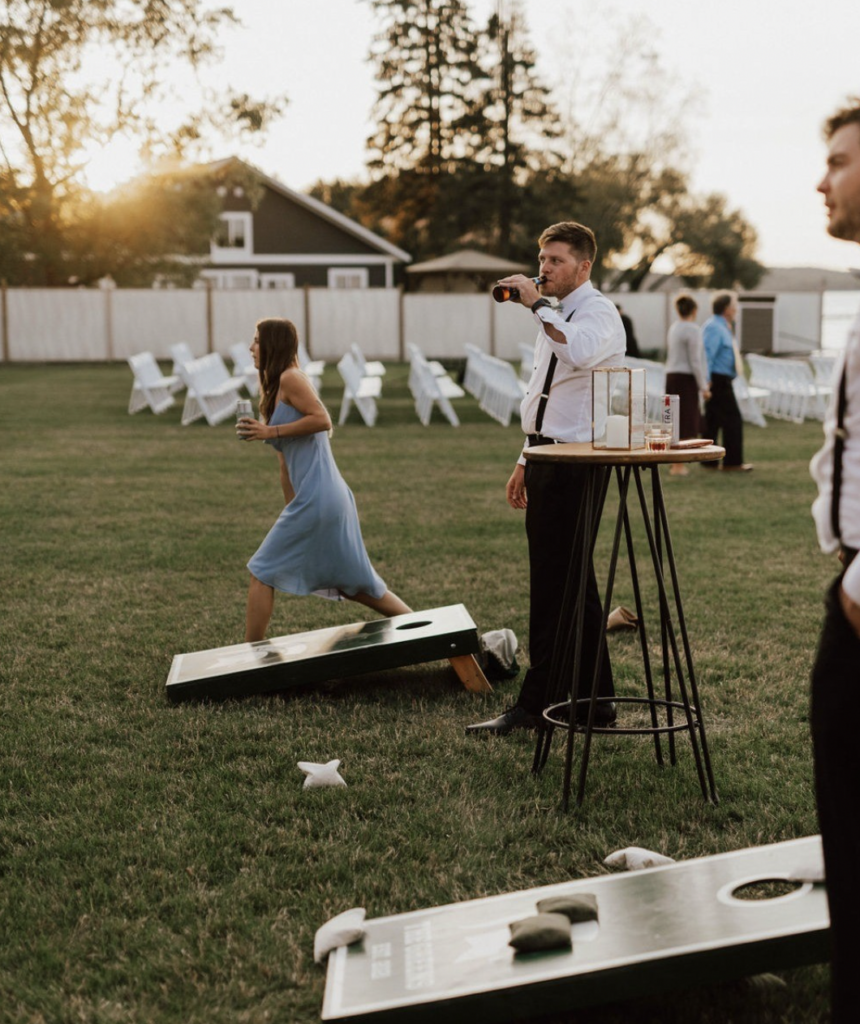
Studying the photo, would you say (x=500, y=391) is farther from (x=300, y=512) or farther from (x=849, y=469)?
(x=849, y=469)

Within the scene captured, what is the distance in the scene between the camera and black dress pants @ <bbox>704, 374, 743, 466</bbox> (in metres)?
13.0

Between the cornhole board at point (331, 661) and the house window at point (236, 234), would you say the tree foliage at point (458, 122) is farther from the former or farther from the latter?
the cornhole board at point (331, 661)

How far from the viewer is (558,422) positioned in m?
4.65

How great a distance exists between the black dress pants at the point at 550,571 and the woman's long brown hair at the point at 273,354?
1.64m

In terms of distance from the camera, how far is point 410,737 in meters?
4.86

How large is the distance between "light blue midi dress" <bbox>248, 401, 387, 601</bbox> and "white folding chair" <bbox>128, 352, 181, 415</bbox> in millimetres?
13846

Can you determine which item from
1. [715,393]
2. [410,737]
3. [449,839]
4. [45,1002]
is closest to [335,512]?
[410,737]

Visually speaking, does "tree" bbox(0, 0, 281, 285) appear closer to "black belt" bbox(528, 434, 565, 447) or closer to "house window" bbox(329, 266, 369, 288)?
"house window" bbox(329, 266, 369, 288)

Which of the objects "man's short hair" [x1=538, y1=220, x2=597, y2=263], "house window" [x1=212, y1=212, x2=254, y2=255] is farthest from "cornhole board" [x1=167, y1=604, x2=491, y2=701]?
"house window" [x1=212, y1=212, x2=254, y2=255]

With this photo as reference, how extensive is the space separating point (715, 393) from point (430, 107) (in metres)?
45.9

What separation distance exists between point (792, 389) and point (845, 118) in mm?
18187

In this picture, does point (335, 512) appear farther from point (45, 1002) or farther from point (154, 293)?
point (154, 293)

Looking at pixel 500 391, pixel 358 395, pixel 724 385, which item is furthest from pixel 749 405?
pixel 358 395

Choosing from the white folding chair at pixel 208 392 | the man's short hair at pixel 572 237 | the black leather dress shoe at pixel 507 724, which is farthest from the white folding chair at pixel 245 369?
Result: the man's short hair at pixel 572 237
